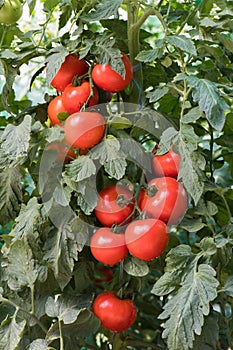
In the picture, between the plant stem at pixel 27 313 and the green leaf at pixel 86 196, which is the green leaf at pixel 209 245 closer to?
the green leaf at pixel 86 196

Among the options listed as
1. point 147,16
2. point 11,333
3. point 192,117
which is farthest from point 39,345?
point 147,16

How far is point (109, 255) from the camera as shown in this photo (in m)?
0.78

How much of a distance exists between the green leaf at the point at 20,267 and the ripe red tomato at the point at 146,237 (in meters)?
0.14

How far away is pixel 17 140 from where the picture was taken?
2.42 feet

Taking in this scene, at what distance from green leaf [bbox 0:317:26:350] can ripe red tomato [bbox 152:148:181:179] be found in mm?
275

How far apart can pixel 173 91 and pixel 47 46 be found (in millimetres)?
204

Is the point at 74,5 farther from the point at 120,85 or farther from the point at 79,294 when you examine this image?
the point at 79,294

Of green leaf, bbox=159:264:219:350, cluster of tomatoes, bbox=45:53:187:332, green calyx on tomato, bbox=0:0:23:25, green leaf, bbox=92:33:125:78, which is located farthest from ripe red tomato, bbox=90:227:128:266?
green calyx on tomato, bbox=0:0:23:25

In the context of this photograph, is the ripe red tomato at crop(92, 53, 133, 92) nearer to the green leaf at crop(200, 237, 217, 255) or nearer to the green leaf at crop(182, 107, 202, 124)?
the green leaf at crop(182, 107, 202, 124)

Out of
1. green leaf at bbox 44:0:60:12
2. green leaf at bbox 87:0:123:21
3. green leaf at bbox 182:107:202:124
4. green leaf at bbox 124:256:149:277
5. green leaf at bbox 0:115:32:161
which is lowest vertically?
green leaf at bbox 124:256:149:277

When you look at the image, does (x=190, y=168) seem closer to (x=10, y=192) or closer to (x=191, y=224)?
(x=191, y=224)

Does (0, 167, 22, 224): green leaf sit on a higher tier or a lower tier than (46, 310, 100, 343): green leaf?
higher

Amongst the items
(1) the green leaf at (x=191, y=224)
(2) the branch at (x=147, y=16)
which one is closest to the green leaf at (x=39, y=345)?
(1) the green leaf at (x=191, y=224)

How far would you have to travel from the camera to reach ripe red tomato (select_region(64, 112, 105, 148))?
Result: 2.43ft
